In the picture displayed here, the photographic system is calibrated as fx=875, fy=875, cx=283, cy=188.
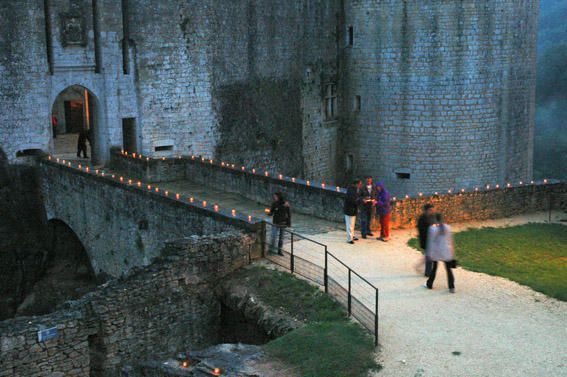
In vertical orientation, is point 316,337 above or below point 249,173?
below

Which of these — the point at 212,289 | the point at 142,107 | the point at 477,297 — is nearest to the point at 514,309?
the point at 477,297

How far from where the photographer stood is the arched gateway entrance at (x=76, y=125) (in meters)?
26.3

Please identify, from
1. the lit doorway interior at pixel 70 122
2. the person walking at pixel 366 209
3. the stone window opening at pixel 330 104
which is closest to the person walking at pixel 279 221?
the person walking at pixel 366 209

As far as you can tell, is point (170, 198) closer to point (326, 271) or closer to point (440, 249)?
point (326, 271)

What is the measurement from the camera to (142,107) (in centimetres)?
2645

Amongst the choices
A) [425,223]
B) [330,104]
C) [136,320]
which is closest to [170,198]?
[136,320]

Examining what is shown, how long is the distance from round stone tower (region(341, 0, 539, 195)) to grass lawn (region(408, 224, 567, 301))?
10.6 metres

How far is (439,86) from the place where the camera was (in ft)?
98.0

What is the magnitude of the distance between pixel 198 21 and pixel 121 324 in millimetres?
14446

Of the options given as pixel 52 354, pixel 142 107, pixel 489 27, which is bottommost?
pixel 52 354

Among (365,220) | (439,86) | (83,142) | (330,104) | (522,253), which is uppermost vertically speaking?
(439,86)

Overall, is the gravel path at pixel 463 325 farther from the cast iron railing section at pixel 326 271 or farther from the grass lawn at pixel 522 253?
the grass lawn at pixel 522 253

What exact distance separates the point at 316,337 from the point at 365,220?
18.9 feet

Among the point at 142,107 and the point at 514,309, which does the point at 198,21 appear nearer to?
the point at 142,107
